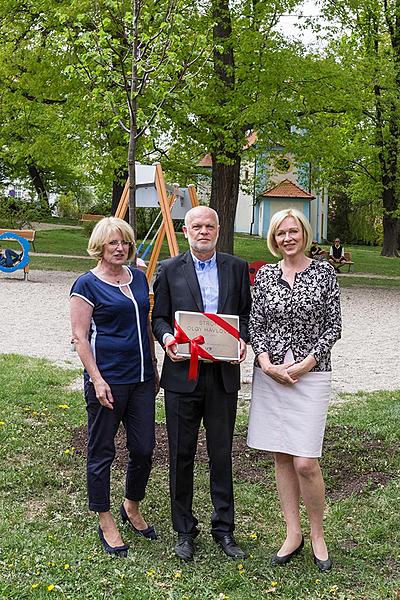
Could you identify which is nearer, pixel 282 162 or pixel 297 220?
pixel 297 220

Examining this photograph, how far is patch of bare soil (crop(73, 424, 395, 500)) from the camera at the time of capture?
578 cm

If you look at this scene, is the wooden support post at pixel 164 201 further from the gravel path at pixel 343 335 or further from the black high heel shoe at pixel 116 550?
the black high heel shoe at pixel 116 550

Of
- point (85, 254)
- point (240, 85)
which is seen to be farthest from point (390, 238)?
point (240, 85)

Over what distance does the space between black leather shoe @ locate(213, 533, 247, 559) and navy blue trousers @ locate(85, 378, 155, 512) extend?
60cm

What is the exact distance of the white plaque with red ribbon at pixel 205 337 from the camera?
170 inches

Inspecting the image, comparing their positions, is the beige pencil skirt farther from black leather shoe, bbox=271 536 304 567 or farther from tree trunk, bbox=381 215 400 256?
tree trunk, bbox=381 215 400 256

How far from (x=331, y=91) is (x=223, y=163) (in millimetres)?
3002

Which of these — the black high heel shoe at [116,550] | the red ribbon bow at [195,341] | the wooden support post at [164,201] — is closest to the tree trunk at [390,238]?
the wooden support post at [164,201]

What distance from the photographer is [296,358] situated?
4.31 metres

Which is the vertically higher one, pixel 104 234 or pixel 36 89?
pixel 36 89

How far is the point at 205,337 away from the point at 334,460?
7.66 ft

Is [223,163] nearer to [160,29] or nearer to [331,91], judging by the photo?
[331,91]

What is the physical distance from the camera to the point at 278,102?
18438mm

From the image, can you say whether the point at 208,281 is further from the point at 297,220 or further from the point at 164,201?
the point at 164,201
